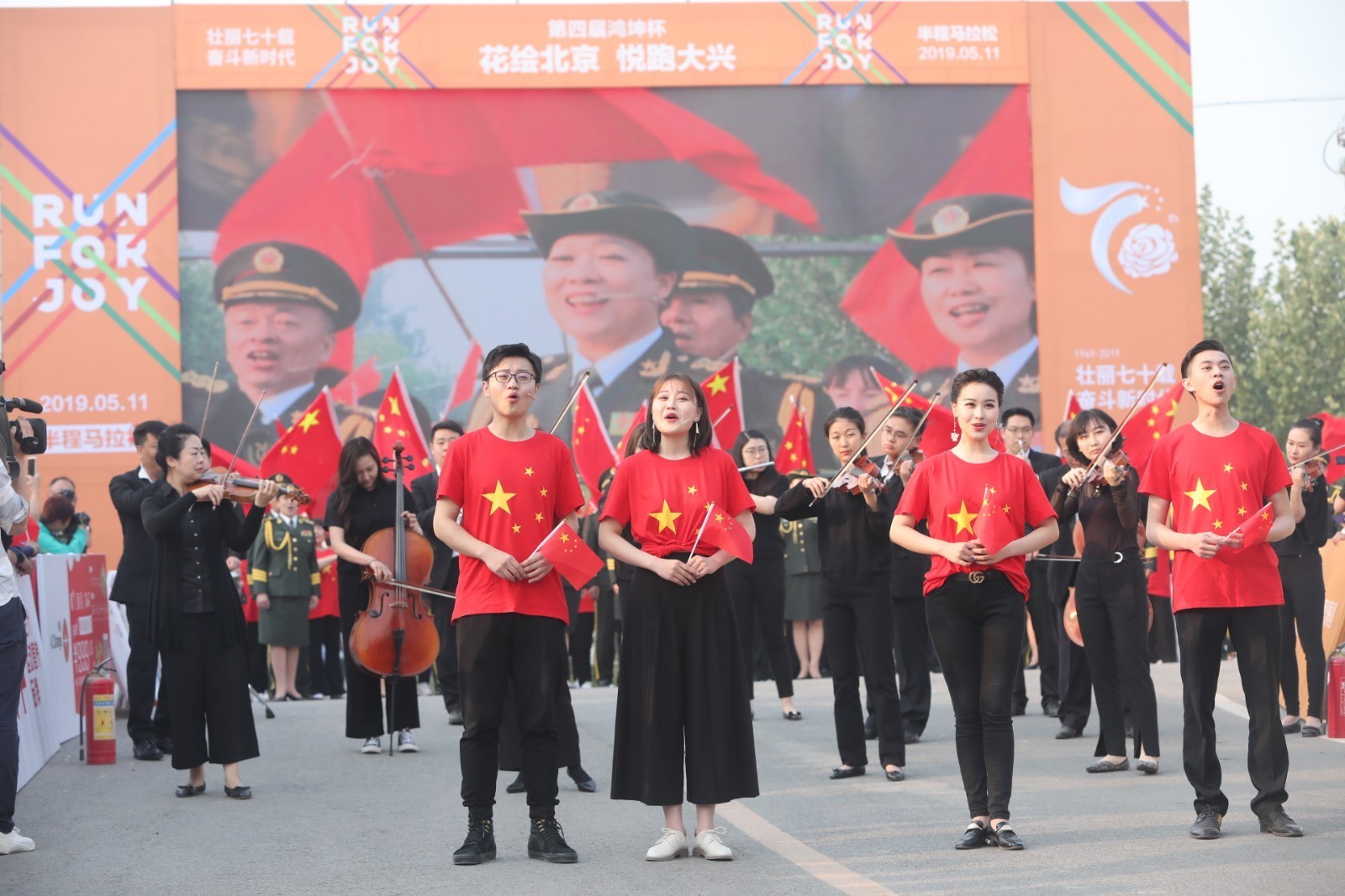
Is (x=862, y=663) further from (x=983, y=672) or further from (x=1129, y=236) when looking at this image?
(x=1129, y=236)

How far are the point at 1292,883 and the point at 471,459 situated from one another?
3.45m

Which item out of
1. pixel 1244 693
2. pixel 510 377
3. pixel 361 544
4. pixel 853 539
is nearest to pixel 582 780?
pixel 853 539

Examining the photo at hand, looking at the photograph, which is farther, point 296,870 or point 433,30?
point 433,30

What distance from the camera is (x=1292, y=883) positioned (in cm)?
546

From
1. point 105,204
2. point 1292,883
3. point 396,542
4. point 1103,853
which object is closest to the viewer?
point 1292,883

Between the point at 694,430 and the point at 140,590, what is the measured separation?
4.84 m

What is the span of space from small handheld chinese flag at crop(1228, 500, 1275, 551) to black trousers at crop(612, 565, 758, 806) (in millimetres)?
2124

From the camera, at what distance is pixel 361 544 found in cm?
983

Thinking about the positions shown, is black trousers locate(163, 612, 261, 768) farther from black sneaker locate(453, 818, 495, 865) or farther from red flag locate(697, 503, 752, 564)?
red flag locate(697, 503, 752, 564)

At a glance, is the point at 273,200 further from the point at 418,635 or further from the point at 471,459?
the point at 471,459

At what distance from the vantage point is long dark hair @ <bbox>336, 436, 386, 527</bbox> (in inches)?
386

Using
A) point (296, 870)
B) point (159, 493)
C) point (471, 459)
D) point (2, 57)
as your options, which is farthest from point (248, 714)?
point (2, 57)

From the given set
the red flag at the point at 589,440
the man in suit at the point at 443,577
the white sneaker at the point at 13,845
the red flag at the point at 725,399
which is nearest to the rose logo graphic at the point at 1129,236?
the red flag at the point at 589,440

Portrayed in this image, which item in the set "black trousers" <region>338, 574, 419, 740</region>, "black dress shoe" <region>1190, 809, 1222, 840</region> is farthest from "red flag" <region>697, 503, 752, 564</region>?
"black trousers" <region>338, 574, 419, 740</region>
